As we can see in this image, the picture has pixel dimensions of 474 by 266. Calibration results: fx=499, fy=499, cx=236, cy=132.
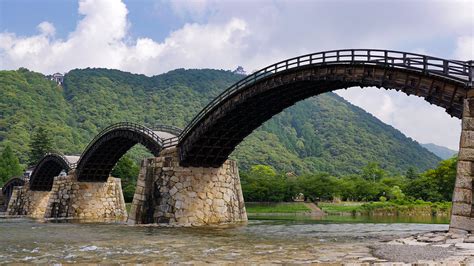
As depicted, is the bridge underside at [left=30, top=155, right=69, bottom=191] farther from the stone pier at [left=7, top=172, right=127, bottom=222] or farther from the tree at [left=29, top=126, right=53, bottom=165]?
the tree at [left=29, top=126, right=53, bottom=165]

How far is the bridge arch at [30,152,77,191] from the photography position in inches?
2721

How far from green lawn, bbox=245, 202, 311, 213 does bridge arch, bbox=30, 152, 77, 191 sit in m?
29.5

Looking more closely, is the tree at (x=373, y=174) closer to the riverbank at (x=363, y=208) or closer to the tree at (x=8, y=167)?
the riverbank at (x=363, y=208)

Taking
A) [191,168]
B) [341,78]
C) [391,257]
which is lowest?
[391,257]

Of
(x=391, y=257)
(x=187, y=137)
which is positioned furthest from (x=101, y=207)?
(x=391, y=257)

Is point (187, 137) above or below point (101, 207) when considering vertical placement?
above

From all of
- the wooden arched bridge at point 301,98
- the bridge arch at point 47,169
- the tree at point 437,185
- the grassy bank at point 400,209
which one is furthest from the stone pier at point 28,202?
the tree at point 437,185

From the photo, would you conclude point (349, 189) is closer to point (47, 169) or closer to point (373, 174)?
point (373, 174)

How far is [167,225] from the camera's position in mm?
37344


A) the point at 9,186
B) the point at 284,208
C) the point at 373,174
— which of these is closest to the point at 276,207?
the point at 284,208

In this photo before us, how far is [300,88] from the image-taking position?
3316cm

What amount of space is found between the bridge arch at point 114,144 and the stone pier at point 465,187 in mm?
27194

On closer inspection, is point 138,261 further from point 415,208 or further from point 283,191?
point 283,191

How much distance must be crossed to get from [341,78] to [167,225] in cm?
1735
